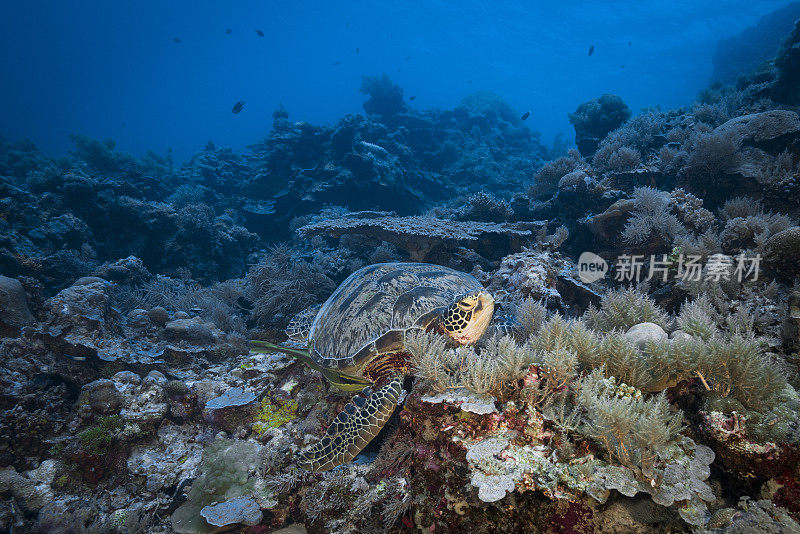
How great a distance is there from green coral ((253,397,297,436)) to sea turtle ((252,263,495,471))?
0.58 m

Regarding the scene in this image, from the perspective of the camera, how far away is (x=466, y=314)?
3.17 m

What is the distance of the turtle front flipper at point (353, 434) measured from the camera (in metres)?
2.89

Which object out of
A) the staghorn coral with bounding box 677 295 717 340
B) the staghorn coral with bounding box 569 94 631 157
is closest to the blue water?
the staghorn coral with bounding box 569 94 631 157

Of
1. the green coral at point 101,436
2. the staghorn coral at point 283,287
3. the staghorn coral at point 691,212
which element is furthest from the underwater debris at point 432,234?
the green coral at point 101,436

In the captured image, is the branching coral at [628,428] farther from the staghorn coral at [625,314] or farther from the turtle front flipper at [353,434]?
the turtle front flipper at [353,434]

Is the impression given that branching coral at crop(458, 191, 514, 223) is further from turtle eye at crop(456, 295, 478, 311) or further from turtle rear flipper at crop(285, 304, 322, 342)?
turtle eye at crop(456, 295, 478, 311)

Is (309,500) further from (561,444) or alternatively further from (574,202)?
(574,202)

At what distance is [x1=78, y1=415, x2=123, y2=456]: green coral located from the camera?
3.31 metres

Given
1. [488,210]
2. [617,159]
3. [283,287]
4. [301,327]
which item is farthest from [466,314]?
[617,159]

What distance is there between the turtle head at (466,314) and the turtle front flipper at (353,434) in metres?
0.86

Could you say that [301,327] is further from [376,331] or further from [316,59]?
[316,59]

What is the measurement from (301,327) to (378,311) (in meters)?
2.11

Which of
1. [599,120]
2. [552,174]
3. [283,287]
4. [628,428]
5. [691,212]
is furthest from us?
[599,120]

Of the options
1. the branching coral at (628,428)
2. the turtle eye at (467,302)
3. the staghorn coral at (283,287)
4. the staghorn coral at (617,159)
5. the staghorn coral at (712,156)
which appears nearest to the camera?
the branching coral at (628,428)
